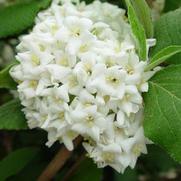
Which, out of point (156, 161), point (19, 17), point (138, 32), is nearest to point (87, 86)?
point (138, 32)

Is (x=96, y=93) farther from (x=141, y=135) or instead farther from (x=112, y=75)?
(x=141, y=135)

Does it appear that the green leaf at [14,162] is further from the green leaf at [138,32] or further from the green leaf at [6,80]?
the green leaf at [138,32]

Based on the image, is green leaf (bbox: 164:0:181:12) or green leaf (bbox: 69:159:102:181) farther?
green leaf (bbox: 69:159:102:181)

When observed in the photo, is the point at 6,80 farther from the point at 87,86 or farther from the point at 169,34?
the point at 169,34

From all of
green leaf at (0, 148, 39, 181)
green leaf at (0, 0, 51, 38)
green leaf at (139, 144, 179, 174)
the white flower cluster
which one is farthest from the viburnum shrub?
green leaf at (139, 144, 179, 174)

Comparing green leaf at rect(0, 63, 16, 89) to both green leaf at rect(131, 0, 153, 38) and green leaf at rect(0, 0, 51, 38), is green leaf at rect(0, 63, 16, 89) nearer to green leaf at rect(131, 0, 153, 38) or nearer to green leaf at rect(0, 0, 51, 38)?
green leaf at rect(0, 0, 51, 38)

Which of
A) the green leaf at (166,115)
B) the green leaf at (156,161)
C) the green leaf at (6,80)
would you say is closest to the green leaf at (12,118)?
the green leaf at (6,80)
